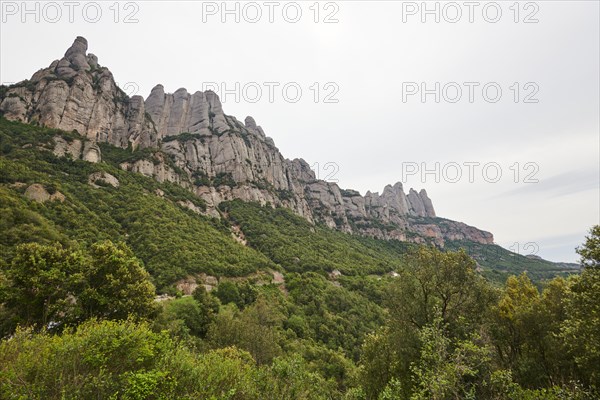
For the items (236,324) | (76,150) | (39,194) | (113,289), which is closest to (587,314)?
(236,324)

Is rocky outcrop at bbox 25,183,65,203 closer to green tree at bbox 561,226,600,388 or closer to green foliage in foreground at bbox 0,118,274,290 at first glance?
green foliage in foreground at bbox 0,118,274,290

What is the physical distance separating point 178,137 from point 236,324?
4539 inches

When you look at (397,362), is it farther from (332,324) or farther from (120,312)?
(332,324)

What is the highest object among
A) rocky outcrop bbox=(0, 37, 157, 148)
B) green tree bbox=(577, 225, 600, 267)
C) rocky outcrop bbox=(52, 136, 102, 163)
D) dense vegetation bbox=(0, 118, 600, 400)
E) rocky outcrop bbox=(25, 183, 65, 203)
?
rocky outcrop bbox=(0, 37, 157, 148)

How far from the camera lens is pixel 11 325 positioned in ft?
63.5

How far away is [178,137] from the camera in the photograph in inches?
4921

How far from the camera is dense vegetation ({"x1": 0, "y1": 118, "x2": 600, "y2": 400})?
10.4 m

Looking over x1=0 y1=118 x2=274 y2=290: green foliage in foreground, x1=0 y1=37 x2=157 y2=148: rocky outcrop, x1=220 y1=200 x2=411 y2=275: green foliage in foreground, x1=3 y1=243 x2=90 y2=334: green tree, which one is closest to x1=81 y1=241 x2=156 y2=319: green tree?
x1=3 y1=243 x2=90 y2=334: green tree

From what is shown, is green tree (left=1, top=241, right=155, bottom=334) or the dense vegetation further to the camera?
green tree (left=1, top=241, right=155, bottom=334)

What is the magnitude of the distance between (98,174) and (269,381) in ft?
251

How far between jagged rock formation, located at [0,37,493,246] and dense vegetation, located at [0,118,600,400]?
104 feet

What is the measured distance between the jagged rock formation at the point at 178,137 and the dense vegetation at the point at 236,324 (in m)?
31.6

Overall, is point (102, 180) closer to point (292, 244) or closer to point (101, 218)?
point (101, 218)

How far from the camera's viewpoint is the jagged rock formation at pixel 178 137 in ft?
280
